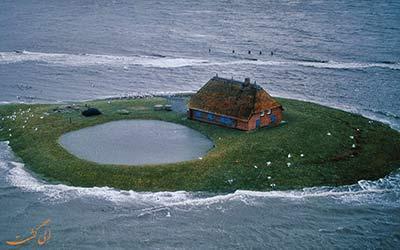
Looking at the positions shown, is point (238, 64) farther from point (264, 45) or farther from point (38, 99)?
point (38, 99)

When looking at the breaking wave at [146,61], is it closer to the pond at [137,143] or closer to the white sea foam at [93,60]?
the white sea foam at [93,60]

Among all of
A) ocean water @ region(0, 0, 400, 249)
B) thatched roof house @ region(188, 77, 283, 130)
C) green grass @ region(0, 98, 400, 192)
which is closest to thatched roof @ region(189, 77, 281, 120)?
thatched roof house @ region(188, 77, 283, 130)

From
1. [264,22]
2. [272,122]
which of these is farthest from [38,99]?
[264,22]

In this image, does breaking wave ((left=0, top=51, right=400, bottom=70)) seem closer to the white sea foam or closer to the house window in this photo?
the white sea foam

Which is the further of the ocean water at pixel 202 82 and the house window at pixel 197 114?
the house window at pixel 197 114

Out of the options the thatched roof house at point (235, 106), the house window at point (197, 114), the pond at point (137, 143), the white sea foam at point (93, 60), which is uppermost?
the thatched roof house at point (235, 106)

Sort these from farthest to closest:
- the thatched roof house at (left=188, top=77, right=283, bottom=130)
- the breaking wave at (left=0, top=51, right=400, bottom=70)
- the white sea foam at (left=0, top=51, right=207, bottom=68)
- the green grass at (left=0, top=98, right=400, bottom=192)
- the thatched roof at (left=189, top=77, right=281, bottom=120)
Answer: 1. the white sea foam at (left=0, top=51, right=207, bottom=68)
2. the breaking wave at (left=0, top=51, right=400, bottom=70)
3. the thatched roof at (left=189, top=77, right=281, bottom=120)
4. the thatched roof house at (left=188, top=77, right=283, bottom=130)
5. the green grass at (left=0, top=98, right=400, bottom=192)

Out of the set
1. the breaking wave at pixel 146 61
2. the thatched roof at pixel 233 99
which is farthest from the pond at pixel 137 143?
the breaking wave at pixel 146 61
